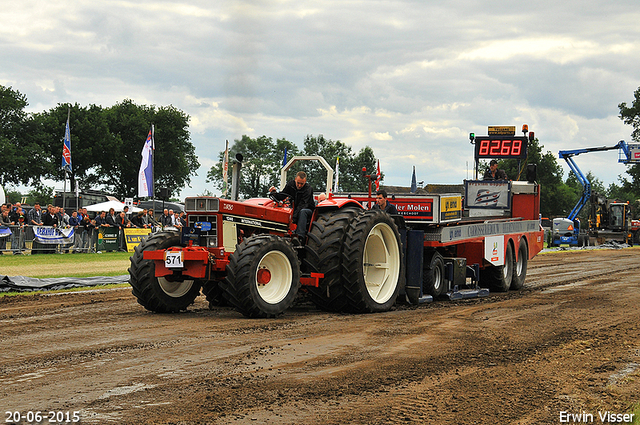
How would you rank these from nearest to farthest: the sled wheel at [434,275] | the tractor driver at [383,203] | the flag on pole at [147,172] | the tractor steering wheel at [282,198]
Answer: the tractor steering wheel at [282,198] → the tractor driver at [383,203] → the sled wheel at [434,275] → the flag on pole at [147,172]

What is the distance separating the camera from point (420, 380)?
5.77 m

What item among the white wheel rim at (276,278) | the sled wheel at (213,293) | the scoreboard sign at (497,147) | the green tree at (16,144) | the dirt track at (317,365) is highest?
the green tree at (16,144)

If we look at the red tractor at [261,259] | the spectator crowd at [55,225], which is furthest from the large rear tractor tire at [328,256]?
the spectator crowd at [55,225]

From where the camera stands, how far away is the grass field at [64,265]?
15.9m

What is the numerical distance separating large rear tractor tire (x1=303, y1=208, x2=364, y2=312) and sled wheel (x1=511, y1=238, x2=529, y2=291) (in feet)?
20.3

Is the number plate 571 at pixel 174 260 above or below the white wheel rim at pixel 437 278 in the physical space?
above

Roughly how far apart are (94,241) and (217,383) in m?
19.4

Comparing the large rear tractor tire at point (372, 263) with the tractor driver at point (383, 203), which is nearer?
the large rear tractor tire at point (372, 263)

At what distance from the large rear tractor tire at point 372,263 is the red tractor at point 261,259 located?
0.02m

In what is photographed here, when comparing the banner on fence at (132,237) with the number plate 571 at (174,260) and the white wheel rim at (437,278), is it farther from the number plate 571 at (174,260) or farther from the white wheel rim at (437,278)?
the number plate 571 at (174,260)

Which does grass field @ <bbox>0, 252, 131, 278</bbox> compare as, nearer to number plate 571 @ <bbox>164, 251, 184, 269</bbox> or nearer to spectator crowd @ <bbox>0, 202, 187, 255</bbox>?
spectator crowd @ <bbox>0, 202, 187, 255</bbox>

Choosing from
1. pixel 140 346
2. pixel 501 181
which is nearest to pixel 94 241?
pixel 501 181

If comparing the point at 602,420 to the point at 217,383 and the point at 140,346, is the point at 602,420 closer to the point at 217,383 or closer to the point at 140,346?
the point at 217,383

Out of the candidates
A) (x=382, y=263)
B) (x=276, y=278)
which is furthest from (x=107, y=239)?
(x=276, y=278)
